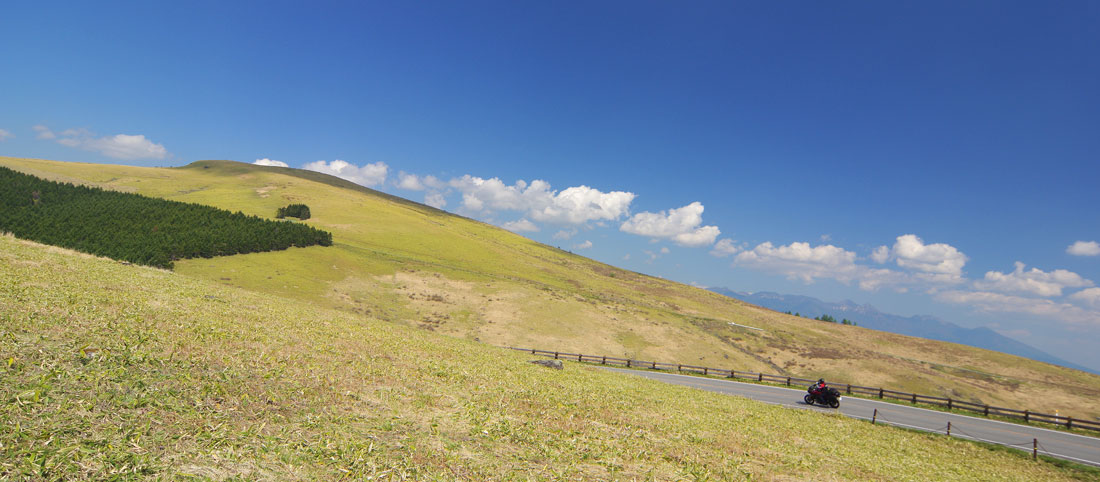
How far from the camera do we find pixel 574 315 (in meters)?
85.8

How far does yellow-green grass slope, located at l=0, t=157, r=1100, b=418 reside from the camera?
70938 millimetres

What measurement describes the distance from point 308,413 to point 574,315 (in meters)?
74.4

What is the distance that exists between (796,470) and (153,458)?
1938 centimetres

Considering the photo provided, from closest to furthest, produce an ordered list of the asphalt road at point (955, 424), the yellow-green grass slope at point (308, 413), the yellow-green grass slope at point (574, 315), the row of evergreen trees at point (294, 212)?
the yellow-green grass slope at point (308, 413) → the asphalt road at point (955, 424) → the yellow-green grass slope at point (574, 315) → the row of evergreen trees at point (294, 212)

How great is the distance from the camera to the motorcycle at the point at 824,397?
124 ft

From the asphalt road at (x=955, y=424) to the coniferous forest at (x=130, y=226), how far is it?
75.0 m

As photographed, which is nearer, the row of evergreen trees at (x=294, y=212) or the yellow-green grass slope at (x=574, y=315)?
the yellow-green grass slope at (x=574, y=315)

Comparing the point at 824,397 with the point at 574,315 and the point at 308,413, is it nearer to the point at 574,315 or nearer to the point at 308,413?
the point at 308,413

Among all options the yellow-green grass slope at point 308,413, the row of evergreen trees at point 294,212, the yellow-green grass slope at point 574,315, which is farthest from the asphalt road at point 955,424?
the row of evergreen trees at point 294,212

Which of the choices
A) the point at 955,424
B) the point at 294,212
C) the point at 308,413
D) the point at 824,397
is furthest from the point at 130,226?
the point at 955,424

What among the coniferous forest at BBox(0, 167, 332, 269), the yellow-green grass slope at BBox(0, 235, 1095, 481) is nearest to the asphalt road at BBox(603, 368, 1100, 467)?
the yellow-green grass slope at BBox(0, 235, 1095, 481)

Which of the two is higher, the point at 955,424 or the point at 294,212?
the point at 294,212

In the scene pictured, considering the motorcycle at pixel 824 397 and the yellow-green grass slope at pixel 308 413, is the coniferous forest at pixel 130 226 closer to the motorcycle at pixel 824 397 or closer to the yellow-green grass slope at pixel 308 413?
the yellow-green grass slope at pixel 308 413

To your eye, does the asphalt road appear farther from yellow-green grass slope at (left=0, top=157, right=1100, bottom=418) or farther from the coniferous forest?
the coniferous forest
